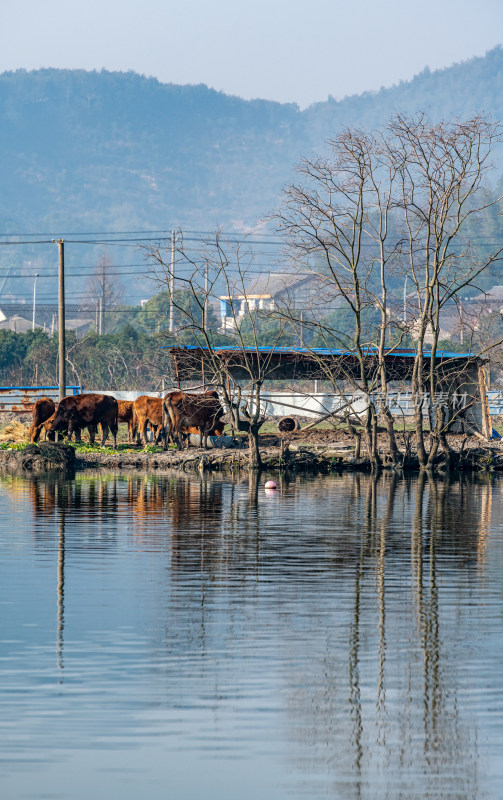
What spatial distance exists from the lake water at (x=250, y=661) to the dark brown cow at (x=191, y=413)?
15.4 metres

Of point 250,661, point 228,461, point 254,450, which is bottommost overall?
point 250,661

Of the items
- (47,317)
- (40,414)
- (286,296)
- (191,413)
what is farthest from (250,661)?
(47,317)

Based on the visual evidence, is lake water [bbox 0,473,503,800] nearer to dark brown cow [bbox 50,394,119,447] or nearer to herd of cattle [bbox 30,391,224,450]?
herd of cattle [bbox 30,391,224,450]

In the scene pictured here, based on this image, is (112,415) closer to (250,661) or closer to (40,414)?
(40,414)

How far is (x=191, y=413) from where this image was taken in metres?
34.2

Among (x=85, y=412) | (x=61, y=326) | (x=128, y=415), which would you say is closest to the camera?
(x=85, y=412)

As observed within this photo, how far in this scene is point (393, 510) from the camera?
2105cm

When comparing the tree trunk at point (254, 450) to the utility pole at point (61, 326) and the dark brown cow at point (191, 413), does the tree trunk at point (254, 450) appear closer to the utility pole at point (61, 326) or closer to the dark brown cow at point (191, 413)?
the dark brown cow at point (191, 413)

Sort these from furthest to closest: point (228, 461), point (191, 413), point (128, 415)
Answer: point (128, 415), point (191, 413), point (228, 461)

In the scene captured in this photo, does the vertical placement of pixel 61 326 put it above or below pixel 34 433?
above

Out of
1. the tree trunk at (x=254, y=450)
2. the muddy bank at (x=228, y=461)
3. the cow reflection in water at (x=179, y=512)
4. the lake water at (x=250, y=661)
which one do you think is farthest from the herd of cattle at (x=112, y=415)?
the lake water at (x=250, y=661)

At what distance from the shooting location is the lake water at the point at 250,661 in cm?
732

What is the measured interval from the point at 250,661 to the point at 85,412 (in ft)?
82.7

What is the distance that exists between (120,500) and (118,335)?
55.9 m
